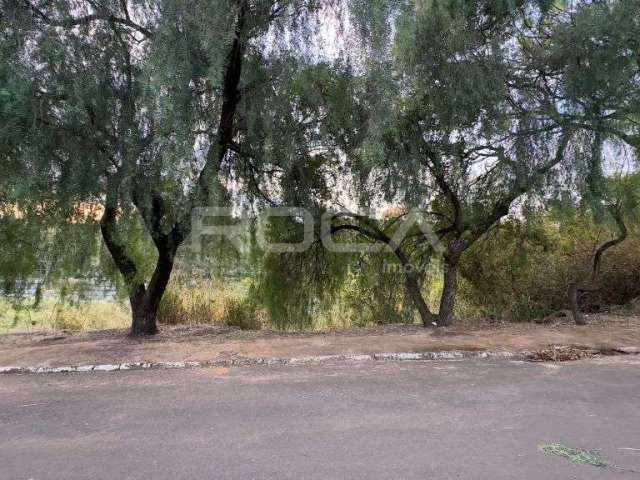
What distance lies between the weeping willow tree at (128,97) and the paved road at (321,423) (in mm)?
3406

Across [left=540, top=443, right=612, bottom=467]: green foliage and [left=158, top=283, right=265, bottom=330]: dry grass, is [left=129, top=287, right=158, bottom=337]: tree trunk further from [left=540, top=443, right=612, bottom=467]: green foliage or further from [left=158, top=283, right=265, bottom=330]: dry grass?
[left=540, top=443, right=612, bottom=467]: green foliage

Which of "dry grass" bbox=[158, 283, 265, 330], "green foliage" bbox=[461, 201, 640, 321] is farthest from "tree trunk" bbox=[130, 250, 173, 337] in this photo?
"green foliage" bbox=[461, 201, 640, 321]

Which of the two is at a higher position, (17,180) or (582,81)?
(582,81)

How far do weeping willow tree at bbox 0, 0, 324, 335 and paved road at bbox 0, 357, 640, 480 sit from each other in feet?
11.2

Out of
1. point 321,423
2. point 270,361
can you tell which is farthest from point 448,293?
A: point 321,423

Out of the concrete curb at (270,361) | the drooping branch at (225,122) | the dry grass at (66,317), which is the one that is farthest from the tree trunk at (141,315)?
the concrete curb at (270,361)

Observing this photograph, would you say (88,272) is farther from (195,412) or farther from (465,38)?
(465,38)

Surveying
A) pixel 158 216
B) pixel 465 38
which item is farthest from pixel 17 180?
pixel 465 38

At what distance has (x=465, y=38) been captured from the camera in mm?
9969

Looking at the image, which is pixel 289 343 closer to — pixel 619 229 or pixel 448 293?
pixel 448 293

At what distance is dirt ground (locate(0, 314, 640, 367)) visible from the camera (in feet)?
32.0

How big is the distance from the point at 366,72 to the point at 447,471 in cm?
721

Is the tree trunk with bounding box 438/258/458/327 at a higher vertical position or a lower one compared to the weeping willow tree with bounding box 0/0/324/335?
lower

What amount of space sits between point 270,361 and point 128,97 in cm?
555
